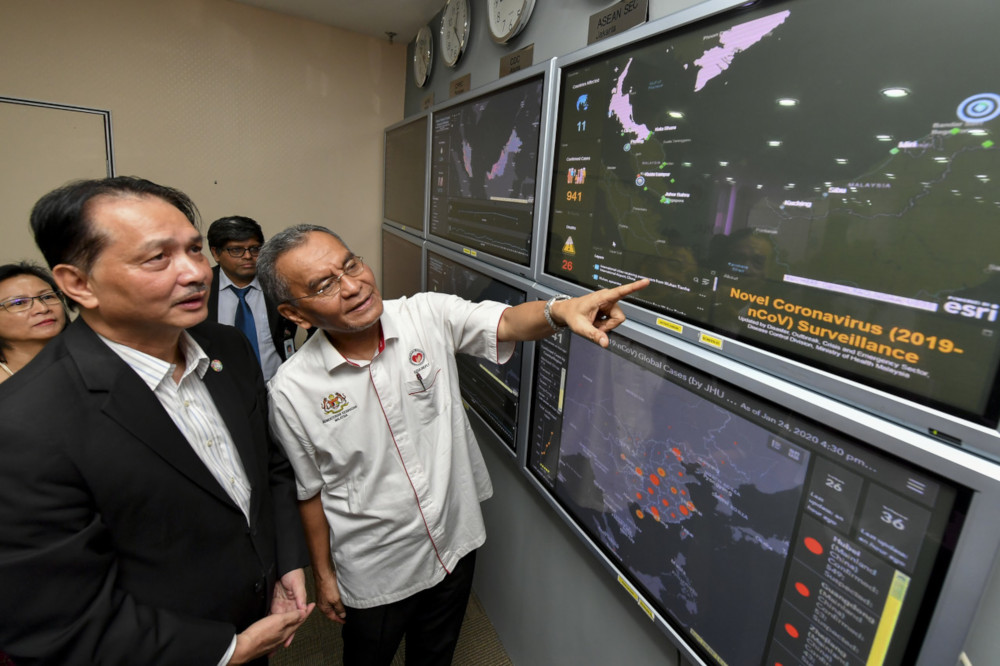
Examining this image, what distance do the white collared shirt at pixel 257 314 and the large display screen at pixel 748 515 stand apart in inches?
66.3

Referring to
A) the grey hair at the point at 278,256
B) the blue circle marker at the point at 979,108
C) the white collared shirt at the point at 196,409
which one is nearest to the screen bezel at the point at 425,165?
the grey hair at the point at 278,256

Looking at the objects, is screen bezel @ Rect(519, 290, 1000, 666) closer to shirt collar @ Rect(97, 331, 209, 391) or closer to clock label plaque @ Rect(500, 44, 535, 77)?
shirt collar @ Rect(97, 331, 209, 391)

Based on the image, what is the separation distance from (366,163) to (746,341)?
10.0 ft

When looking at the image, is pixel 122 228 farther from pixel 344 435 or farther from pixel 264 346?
pixel 264 346

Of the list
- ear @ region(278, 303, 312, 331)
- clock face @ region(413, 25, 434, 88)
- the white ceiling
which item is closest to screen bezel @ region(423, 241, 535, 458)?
ear @ region(278, 303, 312, 331)

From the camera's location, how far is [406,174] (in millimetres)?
2758

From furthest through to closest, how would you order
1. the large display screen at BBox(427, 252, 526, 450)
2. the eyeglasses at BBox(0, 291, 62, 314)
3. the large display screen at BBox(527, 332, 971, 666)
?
1. the large display screen at BBox(427, 252, 526, 450)
2. the eyeglasses at BBox(0, 291, 62, 314)
3. the large display screen at BBox(527, 332, 971, 666)

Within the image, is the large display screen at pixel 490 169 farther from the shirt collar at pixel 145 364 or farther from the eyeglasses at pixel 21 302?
the eyeglasses at pixel 21 302

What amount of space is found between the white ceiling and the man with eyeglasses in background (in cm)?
134

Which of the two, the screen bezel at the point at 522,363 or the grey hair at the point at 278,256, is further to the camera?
the screen bezel at the point at 522,363

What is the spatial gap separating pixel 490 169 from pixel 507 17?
0.54m

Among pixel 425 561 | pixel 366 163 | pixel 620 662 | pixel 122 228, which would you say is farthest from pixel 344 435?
pixel 366 163

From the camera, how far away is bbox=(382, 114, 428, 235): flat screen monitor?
8.11ft

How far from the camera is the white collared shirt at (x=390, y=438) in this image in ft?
4.15
